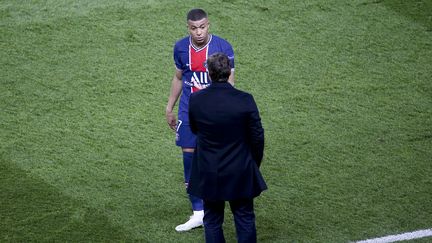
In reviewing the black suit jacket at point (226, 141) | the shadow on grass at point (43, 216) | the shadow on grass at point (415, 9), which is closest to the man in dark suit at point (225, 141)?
the black suit jacket at point (226, 141)

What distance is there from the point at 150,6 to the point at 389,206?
15.4 ft

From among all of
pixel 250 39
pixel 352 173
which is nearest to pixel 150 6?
pixel 250 39

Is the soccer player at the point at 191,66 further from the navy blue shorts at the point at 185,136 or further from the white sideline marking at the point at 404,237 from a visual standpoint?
the white sideline marking at the point at 404,237

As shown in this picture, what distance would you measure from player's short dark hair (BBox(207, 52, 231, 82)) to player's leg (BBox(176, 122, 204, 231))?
111 cm

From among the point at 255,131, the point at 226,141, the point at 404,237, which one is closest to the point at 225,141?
the point at 226,141

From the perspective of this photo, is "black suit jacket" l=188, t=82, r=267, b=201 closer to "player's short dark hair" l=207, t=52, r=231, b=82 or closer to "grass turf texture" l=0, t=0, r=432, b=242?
"player's short dark hair" l=207, t=52, r=231, b=82

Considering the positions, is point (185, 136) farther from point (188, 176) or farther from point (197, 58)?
point (197, 58)

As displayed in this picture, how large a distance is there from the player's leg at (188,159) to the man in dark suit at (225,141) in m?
0.84

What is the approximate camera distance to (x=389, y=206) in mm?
7719

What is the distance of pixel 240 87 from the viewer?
386 inches

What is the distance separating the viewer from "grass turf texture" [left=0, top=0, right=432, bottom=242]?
7.62 m

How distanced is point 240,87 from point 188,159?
2.50m

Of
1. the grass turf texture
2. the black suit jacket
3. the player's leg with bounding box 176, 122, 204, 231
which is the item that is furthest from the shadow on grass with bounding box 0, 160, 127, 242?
the black suit jacket

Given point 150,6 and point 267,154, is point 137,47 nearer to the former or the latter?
point 150,6
